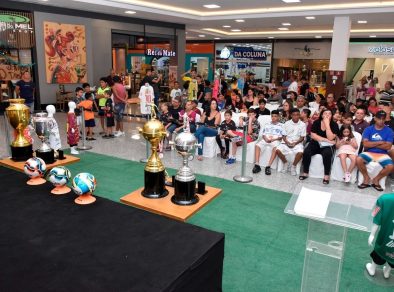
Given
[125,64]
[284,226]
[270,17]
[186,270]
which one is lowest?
[284,226]

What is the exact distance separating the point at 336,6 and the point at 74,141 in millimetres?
8276

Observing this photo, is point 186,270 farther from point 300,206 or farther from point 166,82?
point 166,82

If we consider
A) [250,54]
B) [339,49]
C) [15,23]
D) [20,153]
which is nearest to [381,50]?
[250,54]

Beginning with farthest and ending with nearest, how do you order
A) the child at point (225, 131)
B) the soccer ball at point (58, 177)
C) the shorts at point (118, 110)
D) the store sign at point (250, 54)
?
the store sign at point (250, 54)
the shorts at point (118, 110)
the child at point (225, 131)
the soccer ball at point (58, 177)

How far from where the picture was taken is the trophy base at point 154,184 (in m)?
2.36

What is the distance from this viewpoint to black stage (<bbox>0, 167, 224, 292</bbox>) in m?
1.46

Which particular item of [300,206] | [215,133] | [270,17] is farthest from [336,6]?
[300,206]

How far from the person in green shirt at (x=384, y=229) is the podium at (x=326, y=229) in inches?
3.4

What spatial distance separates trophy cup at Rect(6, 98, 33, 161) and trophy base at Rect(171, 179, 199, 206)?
165cm

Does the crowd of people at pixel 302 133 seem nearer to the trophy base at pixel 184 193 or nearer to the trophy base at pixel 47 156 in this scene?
the trophy base at pixel 47 156

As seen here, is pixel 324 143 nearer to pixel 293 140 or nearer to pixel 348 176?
pixel 293 140

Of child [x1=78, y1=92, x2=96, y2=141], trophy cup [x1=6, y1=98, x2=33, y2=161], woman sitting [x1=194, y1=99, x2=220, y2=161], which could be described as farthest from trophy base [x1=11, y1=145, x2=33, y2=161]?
child [x1=78, y1=92, x2=96, y2=141]

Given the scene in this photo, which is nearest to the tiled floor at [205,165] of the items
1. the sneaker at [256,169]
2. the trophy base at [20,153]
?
the sneaker at [256,169]

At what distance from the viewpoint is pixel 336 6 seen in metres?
10.0
